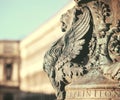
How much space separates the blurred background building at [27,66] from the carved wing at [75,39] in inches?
1186

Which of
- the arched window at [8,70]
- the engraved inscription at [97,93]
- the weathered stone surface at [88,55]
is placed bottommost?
the engraved inscription at [97,93]

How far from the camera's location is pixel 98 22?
3.73 metres

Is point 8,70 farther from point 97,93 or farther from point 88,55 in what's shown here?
point 97,93

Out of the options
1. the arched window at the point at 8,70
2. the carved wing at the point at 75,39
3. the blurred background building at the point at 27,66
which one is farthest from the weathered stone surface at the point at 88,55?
the arched window at the point at 8,70

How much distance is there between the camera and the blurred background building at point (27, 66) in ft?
122

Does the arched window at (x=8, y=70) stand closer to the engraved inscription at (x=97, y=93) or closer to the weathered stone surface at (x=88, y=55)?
the weathered stone surface at (x=88, y=55)

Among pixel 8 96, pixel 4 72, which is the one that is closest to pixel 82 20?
Result: pixel 8 96

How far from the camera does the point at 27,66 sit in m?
45.7

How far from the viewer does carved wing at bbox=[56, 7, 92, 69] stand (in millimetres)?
3752

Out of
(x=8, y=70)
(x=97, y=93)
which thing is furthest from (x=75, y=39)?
(x=8, y=70)

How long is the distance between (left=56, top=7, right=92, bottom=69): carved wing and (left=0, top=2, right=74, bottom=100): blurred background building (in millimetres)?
30121

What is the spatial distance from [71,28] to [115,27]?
381 mm

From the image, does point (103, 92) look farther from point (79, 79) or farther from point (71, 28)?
point (71, 28)

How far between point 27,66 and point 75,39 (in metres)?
42.0
